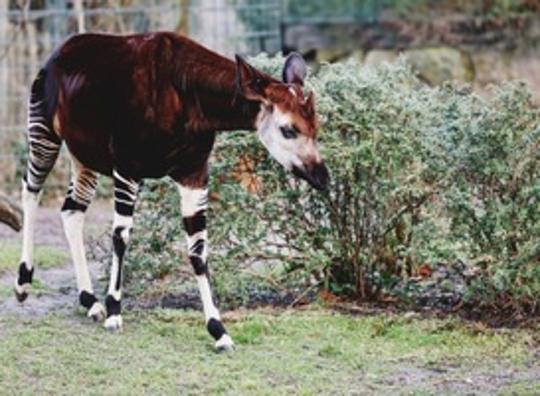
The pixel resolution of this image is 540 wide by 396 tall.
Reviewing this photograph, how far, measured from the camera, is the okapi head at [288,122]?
19.4 feet

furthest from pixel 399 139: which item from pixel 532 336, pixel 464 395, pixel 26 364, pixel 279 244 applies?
pixel 26 364

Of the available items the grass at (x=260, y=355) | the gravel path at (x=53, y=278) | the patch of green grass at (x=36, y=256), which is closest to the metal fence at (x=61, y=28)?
the gravel path at (x=53, y=278)

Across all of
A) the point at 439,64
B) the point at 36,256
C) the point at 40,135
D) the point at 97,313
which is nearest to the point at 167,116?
the point at 40,135

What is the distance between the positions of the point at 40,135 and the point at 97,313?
3.31 feet

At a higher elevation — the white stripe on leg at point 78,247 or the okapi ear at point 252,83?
the okapi ear at point 252,83

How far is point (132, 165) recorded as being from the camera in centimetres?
631

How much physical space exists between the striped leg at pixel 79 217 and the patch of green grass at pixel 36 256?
5.27ft

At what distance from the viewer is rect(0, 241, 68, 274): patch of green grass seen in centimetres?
859

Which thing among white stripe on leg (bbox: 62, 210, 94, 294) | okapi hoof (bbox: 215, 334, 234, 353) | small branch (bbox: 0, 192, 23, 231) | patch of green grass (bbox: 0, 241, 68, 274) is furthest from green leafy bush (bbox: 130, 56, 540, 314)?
patch of green grass (bbox: 0, 241, 68, 274)

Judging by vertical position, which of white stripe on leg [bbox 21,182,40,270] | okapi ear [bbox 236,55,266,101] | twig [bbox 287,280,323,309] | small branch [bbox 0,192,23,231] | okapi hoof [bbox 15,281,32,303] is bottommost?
twig [bbox 287,280,323,309]

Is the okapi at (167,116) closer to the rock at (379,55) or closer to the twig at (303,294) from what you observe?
the twig at (303,294)

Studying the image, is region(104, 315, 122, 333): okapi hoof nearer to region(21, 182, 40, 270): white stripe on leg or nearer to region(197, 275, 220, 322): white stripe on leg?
region(197, 275, 220, 322): white stripe on leg

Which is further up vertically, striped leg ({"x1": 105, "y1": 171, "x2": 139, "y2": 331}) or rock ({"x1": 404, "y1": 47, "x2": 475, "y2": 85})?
striped leg ({"x1": 105, "y1": 171, "x2": 139, "y2": 331})

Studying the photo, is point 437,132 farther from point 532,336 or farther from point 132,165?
point 132,165
